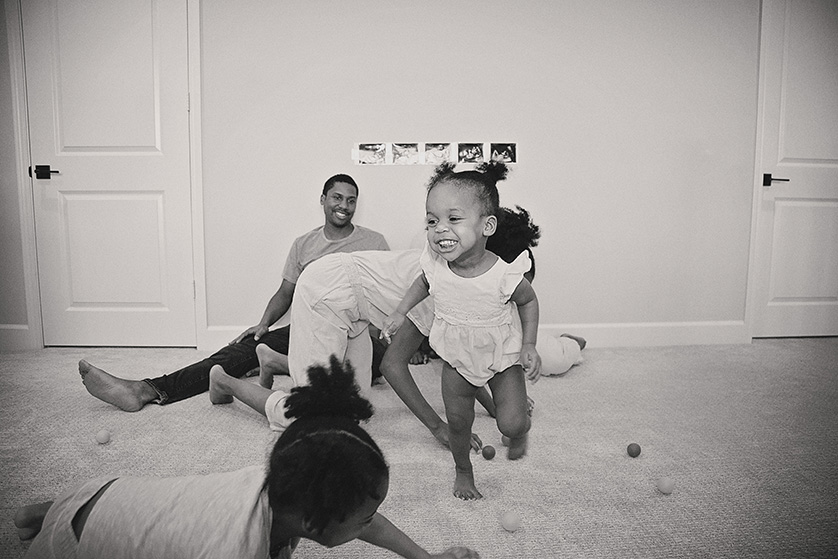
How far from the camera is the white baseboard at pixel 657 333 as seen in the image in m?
3.45

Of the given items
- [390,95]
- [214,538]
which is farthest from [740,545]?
[390,95]

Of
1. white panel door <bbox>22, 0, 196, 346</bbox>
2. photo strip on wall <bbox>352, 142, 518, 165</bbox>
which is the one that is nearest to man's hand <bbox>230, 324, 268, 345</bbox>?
white panel door <bbox>22, 0, 196, 346</bbox>

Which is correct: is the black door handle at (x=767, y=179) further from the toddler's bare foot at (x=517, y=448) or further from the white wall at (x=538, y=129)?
the toddler's bare foot at (x=517, y=448)

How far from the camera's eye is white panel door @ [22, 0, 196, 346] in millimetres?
3141

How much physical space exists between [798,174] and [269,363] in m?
3.10

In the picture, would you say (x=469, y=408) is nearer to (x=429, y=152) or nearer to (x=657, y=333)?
(x=429, y=152)

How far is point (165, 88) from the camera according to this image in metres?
3.17

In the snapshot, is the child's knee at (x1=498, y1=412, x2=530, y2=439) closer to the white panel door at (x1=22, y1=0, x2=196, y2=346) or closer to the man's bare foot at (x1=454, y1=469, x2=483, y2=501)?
the man's bare foot at (x1=454, y1=469, x2=483, y2=501)

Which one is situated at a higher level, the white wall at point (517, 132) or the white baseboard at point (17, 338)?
the white wall at point (517, 132)

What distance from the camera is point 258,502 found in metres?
0.98

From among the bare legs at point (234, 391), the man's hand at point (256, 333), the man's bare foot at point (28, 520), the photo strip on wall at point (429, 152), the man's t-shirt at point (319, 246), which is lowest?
the bare legs at point (234, 391)

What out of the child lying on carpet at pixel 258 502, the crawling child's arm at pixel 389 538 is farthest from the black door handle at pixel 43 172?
the crawling child's arm at pixel 389 538

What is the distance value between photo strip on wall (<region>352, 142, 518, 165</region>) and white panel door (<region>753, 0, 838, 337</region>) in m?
1.50

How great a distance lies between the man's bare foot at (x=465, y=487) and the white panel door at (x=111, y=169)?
2183 millimetres
